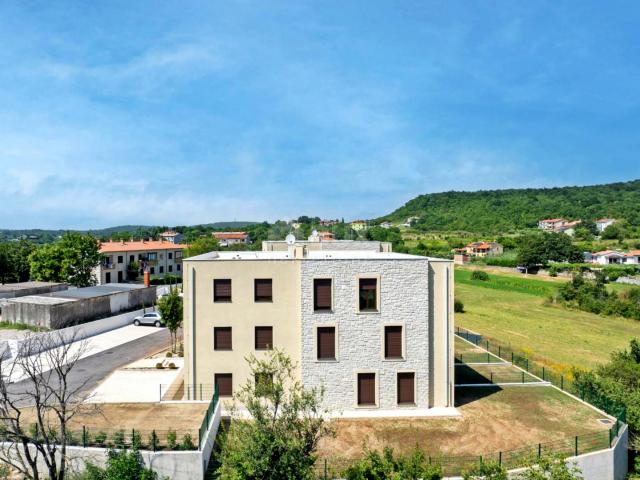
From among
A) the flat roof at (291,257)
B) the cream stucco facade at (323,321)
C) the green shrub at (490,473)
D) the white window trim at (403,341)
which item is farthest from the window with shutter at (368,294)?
the green shrub at (490,473)

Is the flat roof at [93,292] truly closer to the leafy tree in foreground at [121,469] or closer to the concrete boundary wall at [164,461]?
the concrete boundary wall at [164,461]

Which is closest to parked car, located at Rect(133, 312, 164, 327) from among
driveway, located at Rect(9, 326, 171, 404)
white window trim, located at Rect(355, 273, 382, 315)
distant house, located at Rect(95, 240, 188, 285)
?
driveway, located at Rect(9, 326, 171, 404)

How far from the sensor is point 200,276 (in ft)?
79.3

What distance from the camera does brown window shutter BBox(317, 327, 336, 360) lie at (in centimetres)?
2406

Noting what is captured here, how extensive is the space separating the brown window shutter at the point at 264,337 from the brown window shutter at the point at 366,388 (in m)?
5.33

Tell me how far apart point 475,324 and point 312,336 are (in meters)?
41.6

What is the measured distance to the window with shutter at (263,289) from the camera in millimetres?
24359

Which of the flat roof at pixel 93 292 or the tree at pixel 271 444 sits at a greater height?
the flat roof at pixel 93 292

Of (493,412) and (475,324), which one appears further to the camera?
(475,324)

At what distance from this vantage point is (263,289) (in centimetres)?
2439

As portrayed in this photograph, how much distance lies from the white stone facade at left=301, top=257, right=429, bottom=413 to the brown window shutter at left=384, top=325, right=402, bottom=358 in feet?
0.95

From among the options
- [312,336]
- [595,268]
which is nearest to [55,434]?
[312,336]

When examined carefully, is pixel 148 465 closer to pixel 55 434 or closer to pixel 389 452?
pixel 55 434

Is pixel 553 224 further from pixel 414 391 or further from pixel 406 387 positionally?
pixel 406 387
